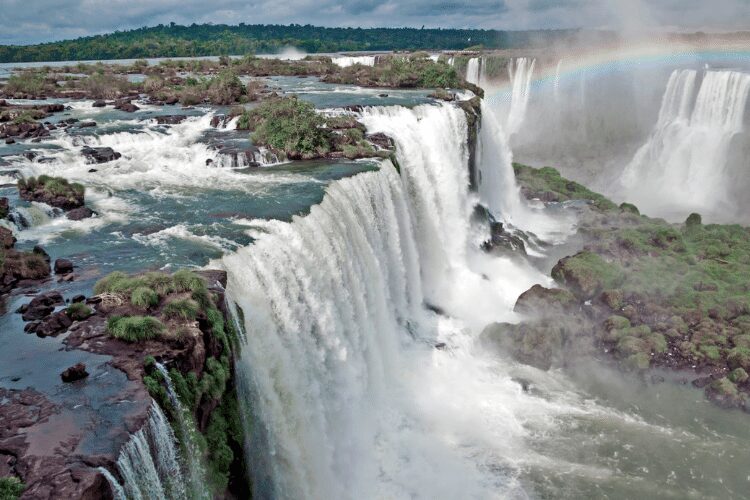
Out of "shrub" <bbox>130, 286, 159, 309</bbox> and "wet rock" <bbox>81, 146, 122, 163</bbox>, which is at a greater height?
"wet rock" <bbox>81, 146, 122, 163</bbox>

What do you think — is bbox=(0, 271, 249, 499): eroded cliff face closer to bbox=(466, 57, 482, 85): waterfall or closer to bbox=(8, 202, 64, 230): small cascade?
bbox=(8, 202, 64, 230): small cascade

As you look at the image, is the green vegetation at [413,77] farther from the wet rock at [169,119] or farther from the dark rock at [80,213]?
the dark rock at [80,213]

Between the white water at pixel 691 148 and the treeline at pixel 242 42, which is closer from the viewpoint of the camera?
the white water at pixel 691 148

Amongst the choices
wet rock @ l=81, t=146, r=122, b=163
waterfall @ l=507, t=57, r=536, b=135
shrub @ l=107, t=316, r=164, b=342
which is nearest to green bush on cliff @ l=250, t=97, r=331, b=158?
wet rock @ l=81, t=146, r=122, b=163

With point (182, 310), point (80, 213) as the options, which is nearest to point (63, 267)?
point (80, 213)

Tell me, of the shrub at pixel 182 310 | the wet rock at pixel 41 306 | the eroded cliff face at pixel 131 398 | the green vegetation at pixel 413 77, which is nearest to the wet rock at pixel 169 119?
the green vegetation at pixel 413 77

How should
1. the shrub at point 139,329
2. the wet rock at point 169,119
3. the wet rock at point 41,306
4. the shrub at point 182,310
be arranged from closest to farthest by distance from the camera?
the shrub at point 139,329 → the shrub at point 182,310 → the wet rock at point 41,306 → the wet rock at point 169,119
